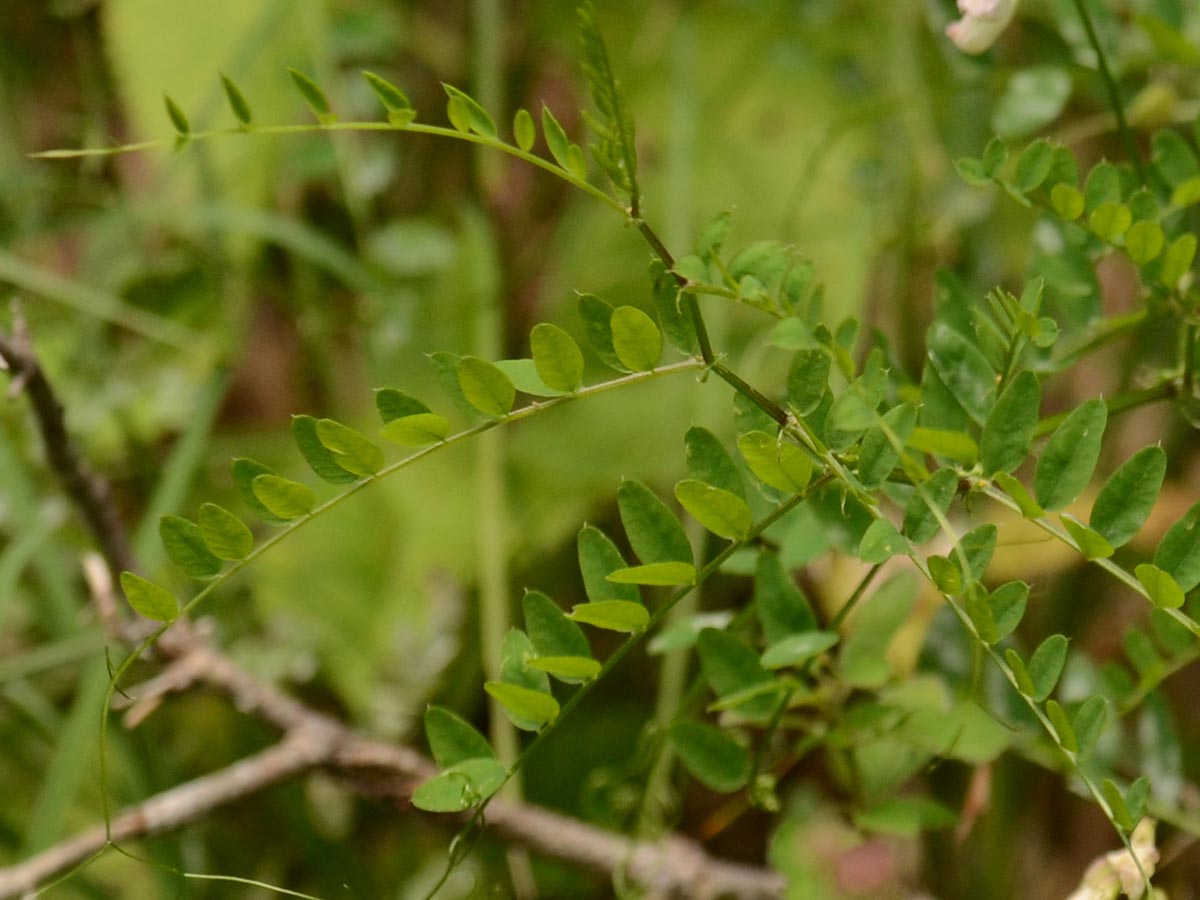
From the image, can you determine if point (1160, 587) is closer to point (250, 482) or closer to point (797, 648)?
point (797, 648)

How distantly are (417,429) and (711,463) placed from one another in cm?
8

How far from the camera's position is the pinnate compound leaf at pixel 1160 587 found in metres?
0.28

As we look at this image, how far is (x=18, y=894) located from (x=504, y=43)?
0.63 metres

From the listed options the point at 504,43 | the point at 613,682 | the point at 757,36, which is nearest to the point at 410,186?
the point at 504,43

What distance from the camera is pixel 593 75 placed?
0.26 m

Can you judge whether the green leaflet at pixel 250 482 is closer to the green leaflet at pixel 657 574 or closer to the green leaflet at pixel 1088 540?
the green leaflet at pixel 657 574

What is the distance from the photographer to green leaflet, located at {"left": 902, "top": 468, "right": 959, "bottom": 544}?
0.94 ft

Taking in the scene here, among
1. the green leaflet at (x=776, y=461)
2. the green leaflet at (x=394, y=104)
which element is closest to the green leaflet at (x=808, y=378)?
the green leaflet at (x=776, y=461)

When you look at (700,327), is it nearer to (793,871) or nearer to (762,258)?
(762,258)

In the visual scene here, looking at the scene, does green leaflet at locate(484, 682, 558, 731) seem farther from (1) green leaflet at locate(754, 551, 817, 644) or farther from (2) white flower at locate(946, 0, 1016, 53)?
(2) white flower at locate(946, 0, 1016, 53)

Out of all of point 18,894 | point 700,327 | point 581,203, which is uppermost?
point 700,327

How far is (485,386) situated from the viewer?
11.5 inches

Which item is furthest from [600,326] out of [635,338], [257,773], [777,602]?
[257,773]

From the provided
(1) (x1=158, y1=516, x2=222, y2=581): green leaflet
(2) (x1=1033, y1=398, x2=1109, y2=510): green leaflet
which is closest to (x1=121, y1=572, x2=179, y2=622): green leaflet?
(1) (x1=158, y1=516, x2=222, y2=581): green leaflet
